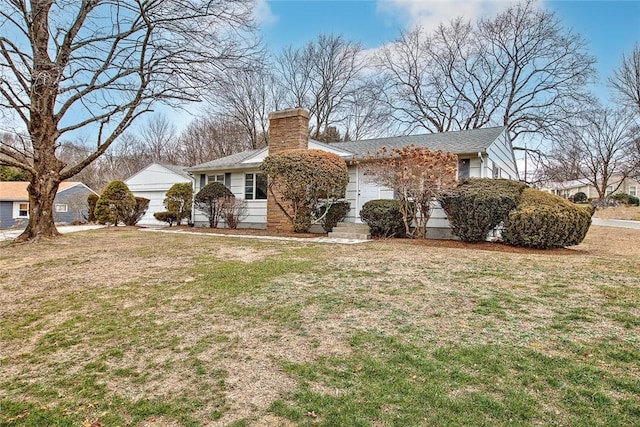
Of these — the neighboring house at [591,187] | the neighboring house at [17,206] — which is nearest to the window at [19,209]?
the neighboring house at [17,206]

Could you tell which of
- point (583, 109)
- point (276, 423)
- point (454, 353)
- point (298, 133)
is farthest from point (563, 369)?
point (583, 109)

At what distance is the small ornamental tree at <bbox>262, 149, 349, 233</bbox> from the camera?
36.3 feet

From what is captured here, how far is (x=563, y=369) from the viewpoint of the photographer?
289 centimetres

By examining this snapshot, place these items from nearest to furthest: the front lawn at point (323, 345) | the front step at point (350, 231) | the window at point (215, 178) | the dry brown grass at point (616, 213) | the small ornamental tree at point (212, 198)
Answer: the front lawn at point (323, 345)
the front step at point (350, 231)
the small ornamental tree at point (212, 198)
the window at point (215, 178)
the dry brown grass at point (616, 213)

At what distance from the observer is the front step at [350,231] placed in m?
11.0

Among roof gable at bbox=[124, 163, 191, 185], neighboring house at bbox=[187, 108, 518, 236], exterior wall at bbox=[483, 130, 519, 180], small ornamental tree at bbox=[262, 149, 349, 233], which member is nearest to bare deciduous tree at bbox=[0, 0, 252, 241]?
small ornamental tree at bbox=[262, 149, 349, 233]

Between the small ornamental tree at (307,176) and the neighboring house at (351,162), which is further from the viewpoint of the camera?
the neighboring house at (351,162)

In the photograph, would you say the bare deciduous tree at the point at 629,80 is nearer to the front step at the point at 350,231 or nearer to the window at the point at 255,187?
the front step at the point at 350,231

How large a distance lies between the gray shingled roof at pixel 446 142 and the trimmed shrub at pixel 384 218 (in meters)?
1.77

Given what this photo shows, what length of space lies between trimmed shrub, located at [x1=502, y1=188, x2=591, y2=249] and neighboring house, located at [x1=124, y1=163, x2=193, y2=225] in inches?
684

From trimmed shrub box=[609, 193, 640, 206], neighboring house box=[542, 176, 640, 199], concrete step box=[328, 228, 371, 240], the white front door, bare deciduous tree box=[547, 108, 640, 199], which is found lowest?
concrete step box=[328, 228, 371, 240]

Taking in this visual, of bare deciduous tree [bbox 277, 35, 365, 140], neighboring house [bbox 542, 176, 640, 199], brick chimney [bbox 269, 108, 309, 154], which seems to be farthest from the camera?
neighboring house [bbox 542, 176, 640, 199]

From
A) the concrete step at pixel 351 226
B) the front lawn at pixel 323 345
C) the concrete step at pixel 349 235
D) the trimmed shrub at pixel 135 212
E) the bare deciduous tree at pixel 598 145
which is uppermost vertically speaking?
the bare deciduous tree at pixel 598 145

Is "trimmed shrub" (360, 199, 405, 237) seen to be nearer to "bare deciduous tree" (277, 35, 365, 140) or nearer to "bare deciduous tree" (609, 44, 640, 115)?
"bare deciduous tree" (277, 35, 365, 140)
